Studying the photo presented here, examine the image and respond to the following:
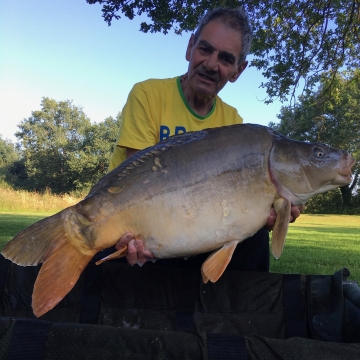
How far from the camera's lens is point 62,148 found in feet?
109

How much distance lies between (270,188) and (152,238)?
45 cm

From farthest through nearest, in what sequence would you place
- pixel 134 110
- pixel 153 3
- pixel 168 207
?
pixel 153 3, pixel 134 110, pixel 168 207

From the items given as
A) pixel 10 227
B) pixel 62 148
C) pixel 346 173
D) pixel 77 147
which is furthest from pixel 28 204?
pixel 62 148

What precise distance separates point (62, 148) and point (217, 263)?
33.6 meters

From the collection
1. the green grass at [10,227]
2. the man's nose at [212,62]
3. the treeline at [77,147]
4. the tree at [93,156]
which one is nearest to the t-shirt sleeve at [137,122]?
the man's nose at [212,62]

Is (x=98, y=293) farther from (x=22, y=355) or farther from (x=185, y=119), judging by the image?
(x=185, y=119)

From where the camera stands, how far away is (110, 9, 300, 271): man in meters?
1.90

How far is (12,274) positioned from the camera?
1662mm

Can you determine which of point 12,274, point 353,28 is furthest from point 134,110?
point 353,28

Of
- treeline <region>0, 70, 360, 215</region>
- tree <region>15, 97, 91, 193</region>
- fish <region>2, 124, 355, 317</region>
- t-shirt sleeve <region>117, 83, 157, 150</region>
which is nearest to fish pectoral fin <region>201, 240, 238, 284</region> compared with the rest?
fish <region>2, 124, 355, 317</region>

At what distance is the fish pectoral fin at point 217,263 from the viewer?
1287 mm

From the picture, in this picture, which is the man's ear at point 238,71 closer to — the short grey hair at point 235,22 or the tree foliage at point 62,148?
the short grey hair at point 235,22

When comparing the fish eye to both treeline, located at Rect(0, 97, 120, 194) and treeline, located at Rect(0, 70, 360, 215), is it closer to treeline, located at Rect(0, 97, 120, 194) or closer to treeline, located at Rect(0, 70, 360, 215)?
treeline, located at Rect(0, 70, 360, 215)

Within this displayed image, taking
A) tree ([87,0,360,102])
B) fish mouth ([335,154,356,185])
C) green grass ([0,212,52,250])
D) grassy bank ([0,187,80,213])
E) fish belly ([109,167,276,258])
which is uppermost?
tree ([87,0,360,102])
